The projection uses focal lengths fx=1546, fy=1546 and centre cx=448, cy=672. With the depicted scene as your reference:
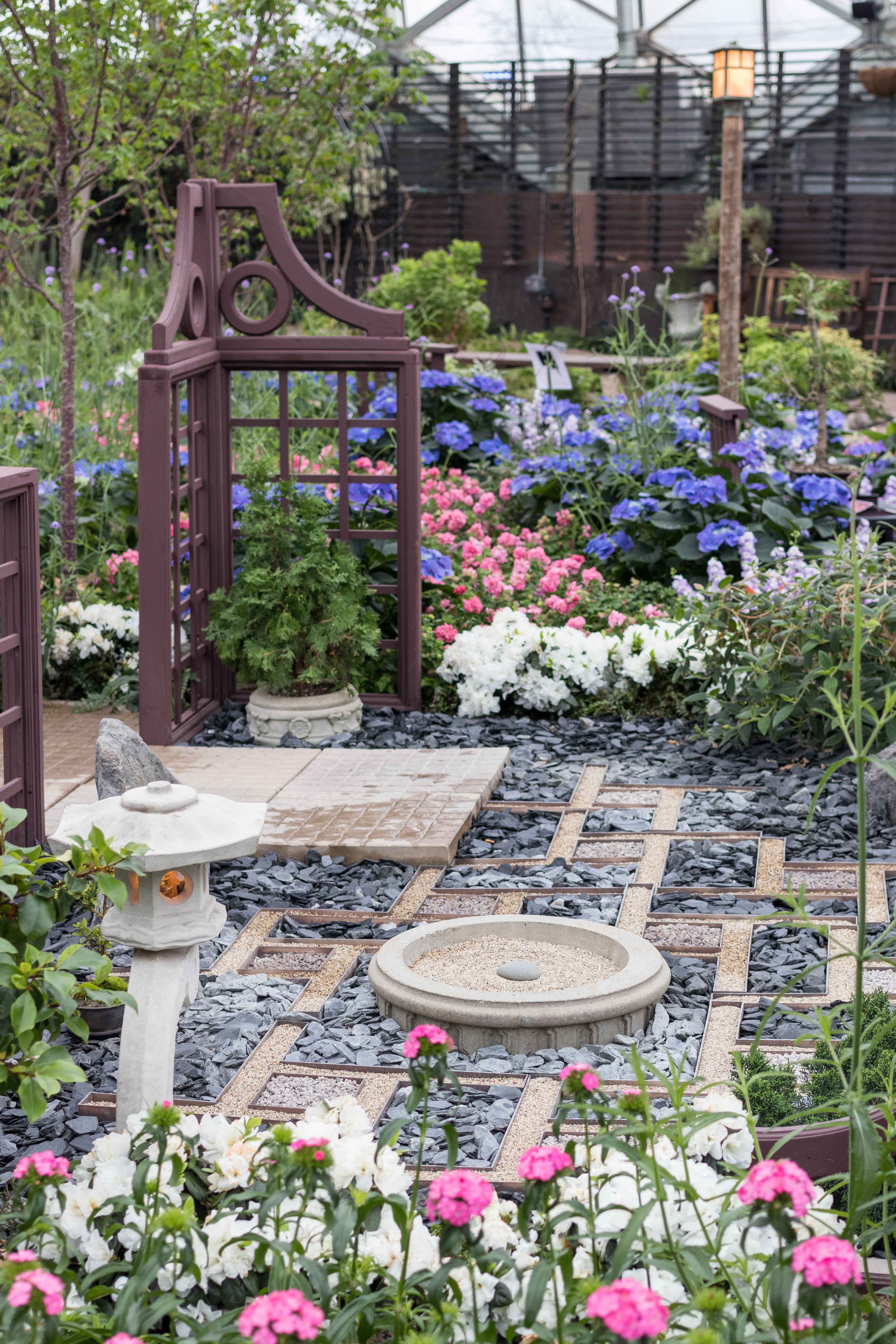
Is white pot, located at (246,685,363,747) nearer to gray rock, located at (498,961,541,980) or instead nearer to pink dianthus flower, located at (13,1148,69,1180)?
gray rock, located at (498,961,541,980)

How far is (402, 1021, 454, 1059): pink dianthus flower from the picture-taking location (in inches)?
66.4

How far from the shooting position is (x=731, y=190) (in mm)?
8102

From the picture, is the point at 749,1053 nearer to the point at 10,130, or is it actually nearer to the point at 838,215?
the point at 10,130

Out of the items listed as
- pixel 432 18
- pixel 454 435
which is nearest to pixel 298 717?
pixel 454 435

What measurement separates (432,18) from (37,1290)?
60.3 feet

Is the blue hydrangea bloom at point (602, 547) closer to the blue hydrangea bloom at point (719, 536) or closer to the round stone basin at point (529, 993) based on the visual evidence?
the blue hydrangea bloom at point (719, 536)

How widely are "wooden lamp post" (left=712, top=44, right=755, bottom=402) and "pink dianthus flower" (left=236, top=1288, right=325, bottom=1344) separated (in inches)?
277

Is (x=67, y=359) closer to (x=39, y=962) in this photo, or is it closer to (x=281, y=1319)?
(x=39, y=962)

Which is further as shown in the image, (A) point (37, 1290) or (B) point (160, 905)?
(B) point (160, 905)

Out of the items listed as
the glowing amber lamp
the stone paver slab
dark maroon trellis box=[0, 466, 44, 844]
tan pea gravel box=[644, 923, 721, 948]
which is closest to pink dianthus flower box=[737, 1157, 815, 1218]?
tan pea gravel box=[644, 923, 721, 948]

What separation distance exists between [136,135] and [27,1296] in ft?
19.9

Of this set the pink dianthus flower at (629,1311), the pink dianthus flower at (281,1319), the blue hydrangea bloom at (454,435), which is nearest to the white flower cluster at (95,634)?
the blue hydrangea bloom at (454,435)

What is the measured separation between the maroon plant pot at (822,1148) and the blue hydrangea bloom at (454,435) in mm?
5554

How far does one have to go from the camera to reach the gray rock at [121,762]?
11.1 ft
